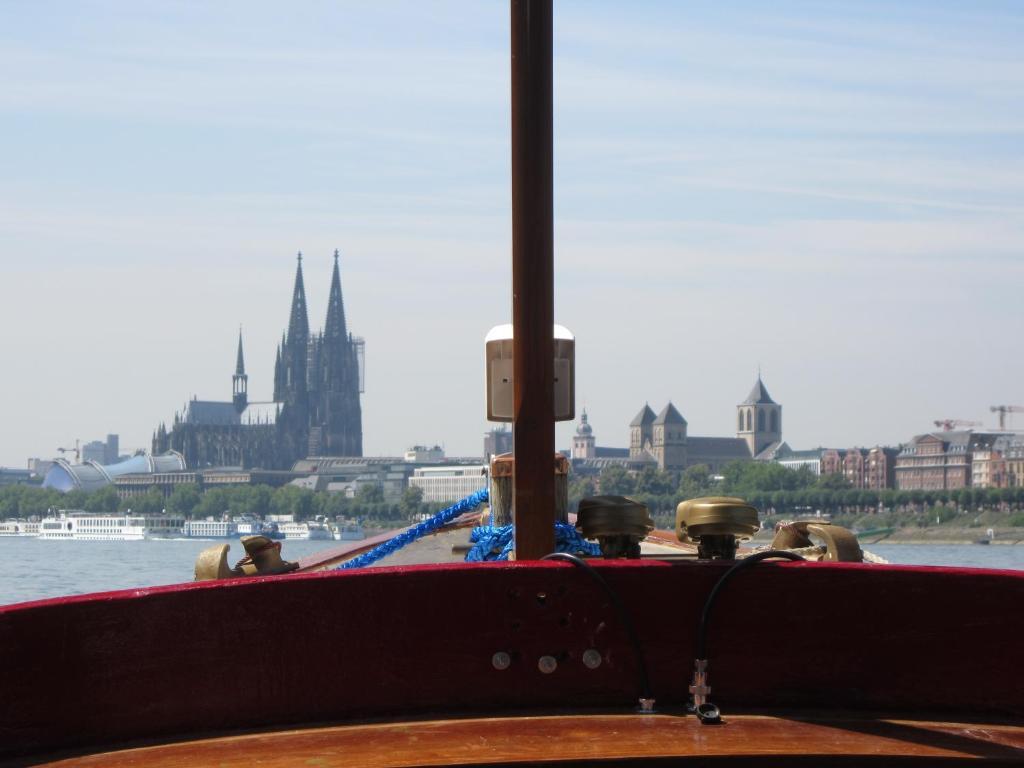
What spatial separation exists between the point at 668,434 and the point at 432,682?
16815 centimetres

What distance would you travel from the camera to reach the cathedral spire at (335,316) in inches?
6501

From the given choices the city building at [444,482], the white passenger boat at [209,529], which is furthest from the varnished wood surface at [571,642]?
the city building at [444,482]

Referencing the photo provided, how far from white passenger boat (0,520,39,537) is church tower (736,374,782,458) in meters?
81.5

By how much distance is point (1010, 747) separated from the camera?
2789 mm

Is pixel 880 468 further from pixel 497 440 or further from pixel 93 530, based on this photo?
pixel 93 530

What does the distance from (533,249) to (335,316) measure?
16479 centimetres

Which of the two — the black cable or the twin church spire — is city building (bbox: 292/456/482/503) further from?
the black cable

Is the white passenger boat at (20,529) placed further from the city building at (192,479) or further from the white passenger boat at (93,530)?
the city building at (192,479)

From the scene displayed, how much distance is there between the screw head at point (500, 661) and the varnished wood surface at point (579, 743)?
0.10 metres

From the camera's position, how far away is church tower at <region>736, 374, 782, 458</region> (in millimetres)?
178500

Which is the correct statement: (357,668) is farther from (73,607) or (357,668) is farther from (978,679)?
(978,679)

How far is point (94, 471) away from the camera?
538ft


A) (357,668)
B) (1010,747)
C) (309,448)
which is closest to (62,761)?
(357,668)

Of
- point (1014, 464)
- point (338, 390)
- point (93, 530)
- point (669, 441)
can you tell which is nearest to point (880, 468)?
point (1014, 464)
